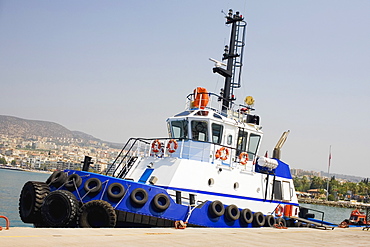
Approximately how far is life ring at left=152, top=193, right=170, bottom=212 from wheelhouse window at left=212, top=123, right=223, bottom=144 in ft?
11.1

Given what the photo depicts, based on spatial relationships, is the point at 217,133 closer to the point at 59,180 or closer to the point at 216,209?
the point at 216,209

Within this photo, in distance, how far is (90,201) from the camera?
9.89 metres

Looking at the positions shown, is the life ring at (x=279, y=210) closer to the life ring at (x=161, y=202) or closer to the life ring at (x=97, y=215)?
the life ring at (x=161, y=202)

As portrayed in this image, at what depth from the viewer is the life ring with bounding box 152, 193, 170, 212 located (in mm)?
10430

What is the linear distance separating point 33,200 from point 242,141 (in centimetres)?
709

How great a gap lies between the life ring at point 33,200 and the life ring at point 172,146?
12.5 feet

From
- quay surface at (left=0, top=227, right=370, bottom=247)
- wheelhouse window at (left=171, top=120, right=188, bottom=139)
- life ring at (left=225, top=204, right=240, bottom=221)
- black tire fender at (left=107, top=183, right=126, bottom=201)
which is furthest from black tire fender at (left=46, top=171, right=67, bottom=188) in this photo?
life ring at (left=225, top=204, right=240, bottom=221)

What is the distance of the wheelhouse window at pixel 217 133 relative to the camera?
1334 cm

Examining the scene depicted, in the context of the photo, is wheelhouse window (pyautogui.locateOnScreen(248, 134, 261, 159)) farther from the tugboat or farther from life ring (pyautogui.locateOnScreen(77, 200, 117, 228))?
life ring (pyautogui.locateOnScreen(77, 200, 117, 228))

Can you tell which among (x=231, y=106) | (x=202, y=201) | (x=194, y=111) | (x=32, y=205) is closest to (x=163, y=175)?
(x=202, y=201)

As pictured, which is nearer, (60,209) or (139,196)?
(60,209)

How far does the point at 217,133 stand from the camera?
13.4m

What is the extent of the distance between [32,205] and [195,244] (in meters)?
4.59

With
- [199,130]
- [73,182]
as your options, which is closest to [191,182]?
[199,130]
